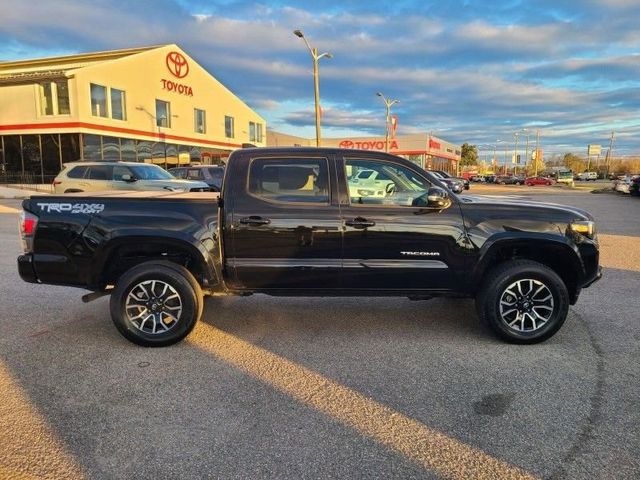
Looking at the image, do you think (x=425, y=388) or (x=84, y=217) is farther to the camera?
(x=84, y=217)

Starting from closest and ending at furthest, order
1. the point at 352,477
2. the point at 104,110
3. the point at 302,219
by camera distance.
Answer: the point at 352,477 < the point at 302,219 < the point at 104,110

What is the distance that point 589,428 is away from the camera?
3.30 m

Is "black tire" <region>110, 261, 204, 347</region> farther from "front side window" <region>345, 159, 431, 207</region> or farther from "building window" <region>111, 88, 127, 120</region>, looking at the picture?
"building window" <region>111, 88, 127, 120</region>

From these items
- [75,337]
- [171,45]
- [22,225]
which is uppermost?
[171,45]

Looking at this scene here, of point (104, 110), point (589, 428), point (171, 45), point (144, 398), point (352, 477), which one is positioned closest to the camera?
point (352, 477)

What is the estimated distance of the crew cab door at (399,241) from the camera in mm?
4734

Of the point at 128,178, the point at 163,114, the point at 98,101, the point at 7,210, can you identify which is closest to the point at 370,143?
the point at 163,114

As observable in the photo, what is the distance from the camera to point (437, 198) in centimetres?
464

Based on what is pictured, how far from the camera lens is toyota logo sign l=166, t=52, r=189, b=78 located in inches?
1377

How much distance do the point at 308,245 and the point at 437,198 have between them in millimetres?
1251

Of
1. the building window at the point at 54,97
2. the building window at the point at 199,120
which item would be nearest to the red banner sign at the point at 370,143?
the building window at the point at 199,120

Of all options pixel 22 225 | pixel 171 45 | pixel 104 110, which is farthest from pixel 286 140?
pixel 22 225

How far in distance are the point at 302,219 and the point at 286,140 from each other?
5970 centimetres

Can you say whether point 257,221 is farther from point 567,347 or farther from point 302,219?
point 567,347
